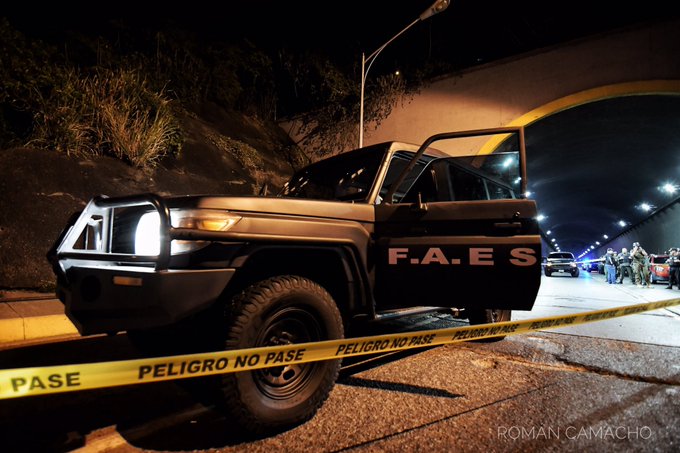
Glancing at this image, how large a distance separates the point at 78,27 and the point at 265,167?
21.6 ft

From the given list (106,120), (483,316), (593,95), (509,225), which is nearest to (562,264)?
(593,95)

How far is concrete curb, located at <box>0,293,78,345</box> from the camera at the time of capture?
419cm

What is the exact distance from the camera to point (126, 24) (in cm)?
1145

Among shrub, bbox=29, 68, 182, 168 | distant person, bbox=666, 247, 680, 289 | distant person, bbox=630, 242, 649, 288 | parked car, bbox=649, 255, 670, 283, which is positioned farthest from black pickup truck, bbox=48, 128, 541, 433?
parked car, bbox=649, 255, 670, 283

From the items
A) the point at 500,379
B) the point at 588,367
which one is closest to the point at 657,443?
the point at 500,379

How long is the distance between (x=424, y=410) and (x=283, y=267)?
135 centimetres

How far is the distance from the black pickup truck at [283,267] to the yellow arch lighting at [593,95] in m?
9.54

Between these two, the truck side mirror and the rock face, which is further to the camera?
the rock face

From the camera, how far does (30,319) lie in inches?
172

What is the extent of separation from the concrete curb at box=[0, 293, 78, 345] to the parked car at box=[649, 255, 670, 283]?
18.9 meters

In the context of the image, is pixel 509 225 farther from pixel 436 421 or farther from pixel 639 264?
pixel 639 264

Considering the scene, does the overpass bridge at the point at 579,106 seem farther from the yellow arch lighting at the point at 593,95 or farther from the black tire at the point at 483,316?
the black tire at the point at 483,316

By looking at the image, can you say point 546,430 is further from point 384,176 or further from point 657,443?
point 384,176

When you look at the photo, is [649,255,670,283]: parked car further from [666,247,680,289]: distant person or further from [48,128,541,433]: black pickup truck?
[48,128,541,433]: black pickup truck
